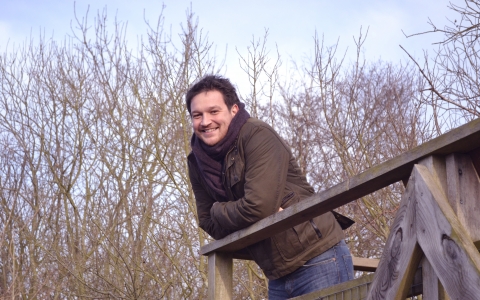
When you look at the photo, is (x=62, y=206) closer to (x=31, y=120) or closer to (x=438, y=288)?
(x=31, y=120)

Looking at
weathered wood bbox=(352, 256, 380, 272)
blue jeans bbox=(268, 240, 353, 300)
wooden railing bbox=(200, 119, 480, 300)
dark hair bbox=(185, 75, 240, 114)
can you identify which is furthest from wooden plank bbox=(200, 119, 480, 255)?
weathered wood bbox=(352, 256, 380, 272)

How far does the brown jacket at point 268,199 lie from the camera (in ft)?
9.71

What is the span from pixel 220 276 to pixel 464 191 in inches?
64.9

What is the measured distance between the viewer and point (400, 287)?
2.09 metres

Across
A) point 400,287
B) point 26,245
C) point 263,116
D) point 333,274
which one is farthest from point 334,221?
point 26,245

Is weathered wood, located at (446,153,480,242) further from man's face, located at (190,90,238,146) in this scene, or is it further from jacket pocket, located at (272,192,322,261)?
man's face, located at (190,90,238,146)

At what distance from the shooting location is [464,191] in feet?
6.64

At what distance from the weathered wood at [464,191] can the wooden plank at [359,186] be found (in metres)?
0.04

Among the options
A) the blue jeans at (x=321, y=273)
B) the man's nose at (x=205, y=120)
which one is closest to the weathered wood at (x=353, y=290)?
the blue jeans at (x=321, y=273)

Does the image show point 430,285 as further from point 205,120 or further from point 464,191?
point 205,120

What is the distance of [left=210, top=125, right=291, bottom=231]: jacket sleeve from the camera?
2932 millimetres

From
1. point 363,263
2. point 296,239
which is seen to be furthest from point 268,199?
point 363,263

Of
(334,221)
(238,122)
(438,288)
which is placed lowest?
(438,288)

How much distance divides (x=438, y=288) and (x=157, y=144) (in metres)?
8.73
